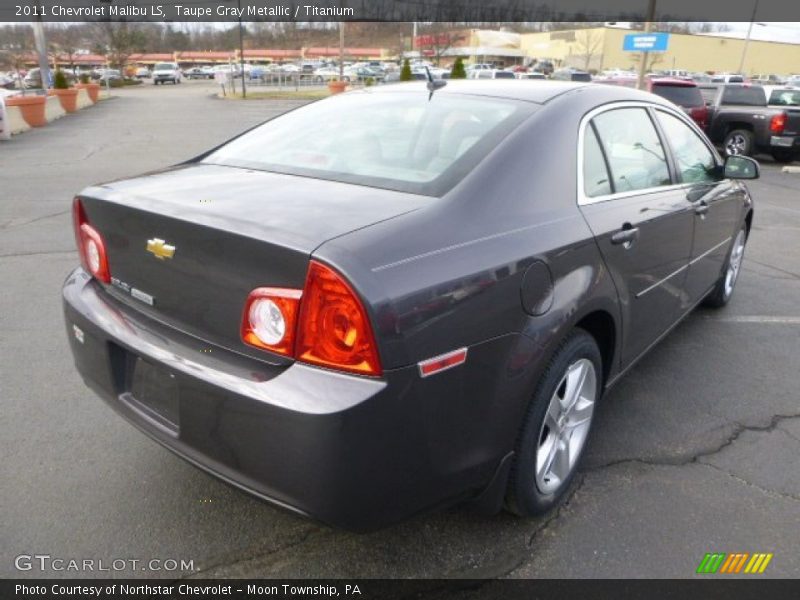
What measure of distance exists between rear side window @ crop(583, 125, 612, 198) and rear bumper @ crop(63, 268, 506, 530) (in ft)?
3.69

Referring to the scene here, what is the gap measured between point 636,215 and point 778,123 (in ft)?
42.6

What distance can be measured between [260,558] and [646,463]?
5.80 ft

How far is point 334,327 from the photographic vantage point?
68.9 inches

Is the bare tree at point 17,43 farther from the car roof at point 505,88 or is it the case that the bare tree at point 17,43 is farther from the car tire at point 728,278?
the car tire at point 728,278

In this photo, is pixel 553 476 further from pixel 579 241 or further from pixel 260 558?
pixel 260 558

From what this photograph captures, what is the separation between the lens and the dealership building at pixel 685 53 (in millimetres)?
75125

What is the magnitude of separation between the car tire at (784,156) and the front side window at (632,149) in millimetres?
13046

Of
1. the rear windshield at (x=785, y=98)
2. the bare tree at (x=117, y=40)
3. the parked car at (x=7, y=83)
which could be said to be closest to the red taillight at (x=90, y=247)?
the rear windshield at (x=785, y=98)

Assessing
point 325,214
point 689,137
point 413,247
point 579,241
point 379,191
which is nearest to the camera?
point 413,247

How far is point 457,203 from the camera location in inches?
81.4

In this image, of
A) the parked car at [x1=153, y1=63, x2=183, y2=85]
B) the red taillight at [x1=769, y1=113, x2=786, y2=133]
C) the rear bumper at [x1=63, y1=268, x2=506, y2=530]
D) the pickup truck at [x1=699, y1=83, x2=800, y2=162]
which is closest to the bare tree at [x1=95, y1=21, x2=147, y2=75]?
the parked car at [x1=153, y1=63, x2=183, y2=85]

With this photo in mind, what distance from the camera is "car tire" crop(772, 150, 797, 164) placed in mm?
14055

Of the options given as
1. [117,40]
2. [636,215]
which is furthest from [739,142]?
[117,40]

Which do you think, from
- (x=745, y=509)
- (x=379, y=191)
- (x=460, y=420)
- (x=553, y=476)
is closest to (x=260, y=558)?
(x=460, y=420)
